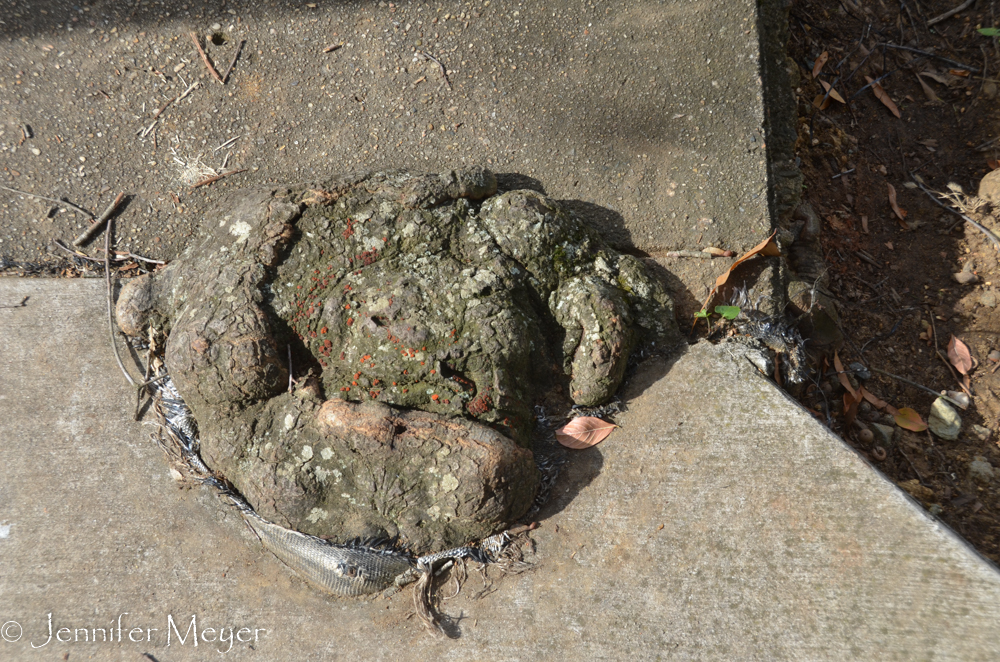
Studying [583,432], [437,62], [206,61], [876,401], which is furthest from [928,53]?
→ [206,61]

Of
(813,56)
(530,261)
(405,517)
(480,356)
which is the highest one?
(813,56)

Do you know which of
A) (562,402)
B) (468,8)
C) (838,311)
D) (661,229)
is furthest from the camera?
(838,311)

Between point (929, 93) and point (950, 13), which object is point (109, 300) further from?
point (950, 13)

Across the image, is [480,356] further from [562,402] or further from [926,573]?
[926,573]

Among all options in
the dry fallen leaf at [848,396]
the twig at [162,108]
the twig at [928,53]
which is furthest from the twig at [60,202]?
the twig at [928,53]

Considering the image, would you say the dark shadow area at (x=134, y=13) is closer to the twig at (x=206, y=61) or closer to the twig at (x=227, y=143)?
the twig at (x=206, y=61)

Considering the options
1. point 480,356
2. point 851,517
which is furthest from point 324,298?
point 851,517
